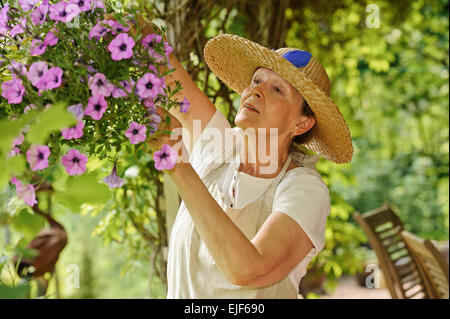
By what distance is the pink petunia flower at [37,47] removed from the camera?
61 centimetres

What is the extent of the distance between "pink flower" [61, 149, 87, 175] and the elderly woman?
0.24 m

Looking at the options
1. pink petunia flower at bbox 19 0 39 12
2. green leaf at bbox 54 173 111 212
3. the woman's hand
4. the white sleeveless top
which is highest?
pink petunia flower at bbox 19 0 39 12

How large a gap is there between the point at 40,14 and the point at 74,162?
0.67 ft

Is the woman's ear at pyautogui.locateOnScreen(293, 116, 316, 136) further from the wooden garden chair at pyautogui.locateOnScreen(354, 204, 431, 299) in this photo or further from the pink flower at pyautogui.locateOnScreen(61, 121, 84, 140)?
the wooden garden chair at pyautogui.locateOnScreen(354, 204, 431, 299)

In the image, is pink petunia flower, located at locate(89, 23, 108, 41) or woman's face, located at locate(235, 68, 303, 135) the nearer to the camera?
pink petunia flower, located at locate(89, 23, 108, 41)

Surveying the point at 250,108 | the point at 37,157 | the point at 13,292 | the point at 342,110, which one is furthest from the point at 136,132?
the point at 342,110

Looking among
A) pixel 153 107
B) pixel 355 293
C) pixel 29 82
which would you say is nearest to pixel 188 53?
pixel 153 107

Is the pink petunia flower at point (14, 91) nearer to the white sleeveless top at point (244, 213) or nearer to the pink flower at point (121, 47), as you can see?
the pink flower at point (121, 47)

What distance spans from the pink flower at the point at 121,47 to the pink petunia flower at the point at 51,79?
74 mm

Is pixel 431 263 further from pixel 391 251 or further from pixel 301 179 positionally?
pixel 301 179

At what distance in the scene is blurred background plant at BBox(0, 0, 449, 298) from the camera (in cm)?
163

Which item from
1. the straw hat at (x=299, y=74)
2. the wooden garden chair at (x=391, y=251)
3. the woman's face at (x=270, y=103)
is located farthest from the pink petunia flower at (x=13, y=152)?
the wooden garden chair at (x=391, y=251)

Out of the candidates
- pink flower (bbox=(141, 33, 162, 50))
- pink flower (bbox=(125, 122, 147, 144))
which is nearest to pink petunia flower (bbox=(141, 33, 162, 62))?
pink flower (bbox=(141, 33, 162, 50))
